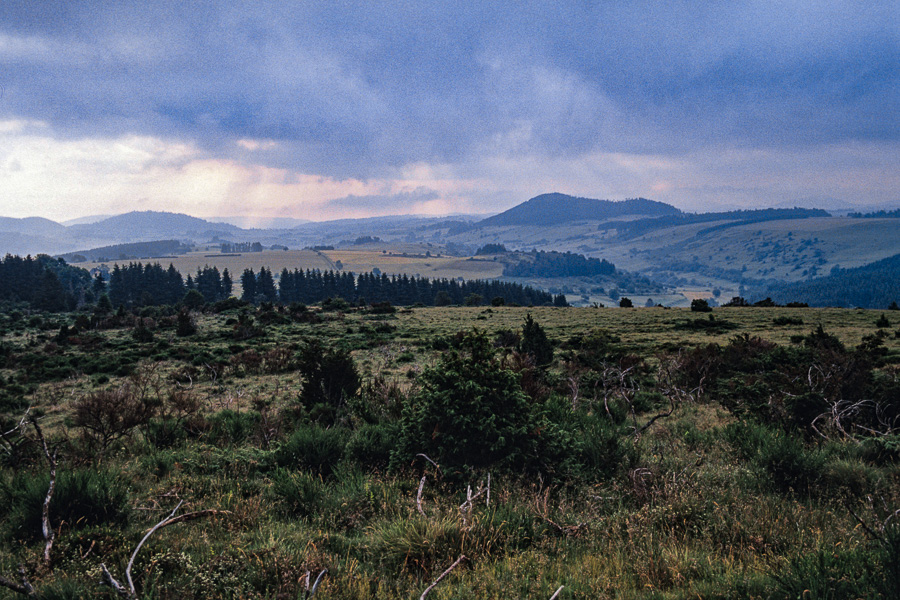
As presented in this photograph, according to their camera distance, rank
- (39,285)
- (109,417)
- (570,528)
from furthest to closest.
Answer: (39,285) < (109,417) < (570,528)

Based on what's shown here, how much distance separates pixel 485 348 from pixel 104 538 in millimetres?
4931

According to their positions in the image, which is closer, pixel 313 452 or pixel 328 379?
pixel 313 452

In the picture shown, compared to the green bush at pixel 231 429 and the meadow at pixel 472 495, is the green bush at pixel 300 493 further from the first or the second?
the green bush at pixel 231 429

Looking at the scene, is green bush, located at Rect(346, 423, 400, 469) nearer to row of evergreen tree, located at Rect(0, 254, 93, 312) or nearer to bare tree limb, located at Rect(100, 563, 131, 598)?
bare tree limb, located at Rect(100, 563, 131, 598)

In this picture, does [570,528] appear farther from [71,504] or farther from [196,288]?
[196,288]

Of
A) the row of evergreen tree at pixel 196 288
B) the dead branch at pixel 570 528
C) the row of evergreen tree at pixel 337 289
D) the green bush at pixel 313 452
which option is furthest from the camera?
the row of evergreen tree at pixel 337 289

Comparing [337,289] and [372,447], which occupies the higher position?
[372,447]

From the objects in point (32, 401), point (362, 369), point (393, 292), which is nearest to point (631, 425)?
point (362, 369)

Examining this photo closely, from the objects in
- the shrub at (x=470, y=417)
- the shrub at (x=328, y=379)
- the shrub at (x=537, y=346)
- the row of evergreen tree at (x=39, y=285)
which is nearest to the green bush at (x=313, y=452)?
the shrub at (x=470, y=417)

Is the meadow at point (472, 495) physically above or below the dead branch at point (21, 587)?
below

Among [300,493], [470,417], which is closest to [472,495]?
[470,417]

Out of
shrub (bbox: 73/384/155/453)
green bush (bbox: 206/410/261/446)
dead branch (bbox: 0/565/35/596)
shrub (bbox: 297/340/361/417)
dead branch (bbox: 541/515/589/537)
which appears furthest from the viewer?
shrub (bbox: 297/340/361/417)

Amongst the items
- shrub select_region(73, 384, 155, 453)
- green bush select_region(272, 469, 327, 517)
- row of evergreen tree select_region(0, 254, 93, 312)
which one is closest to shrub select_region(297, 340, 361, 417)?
shrub select_region(73, 384, 155, 453)

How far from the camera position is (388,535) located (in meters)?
4.26
